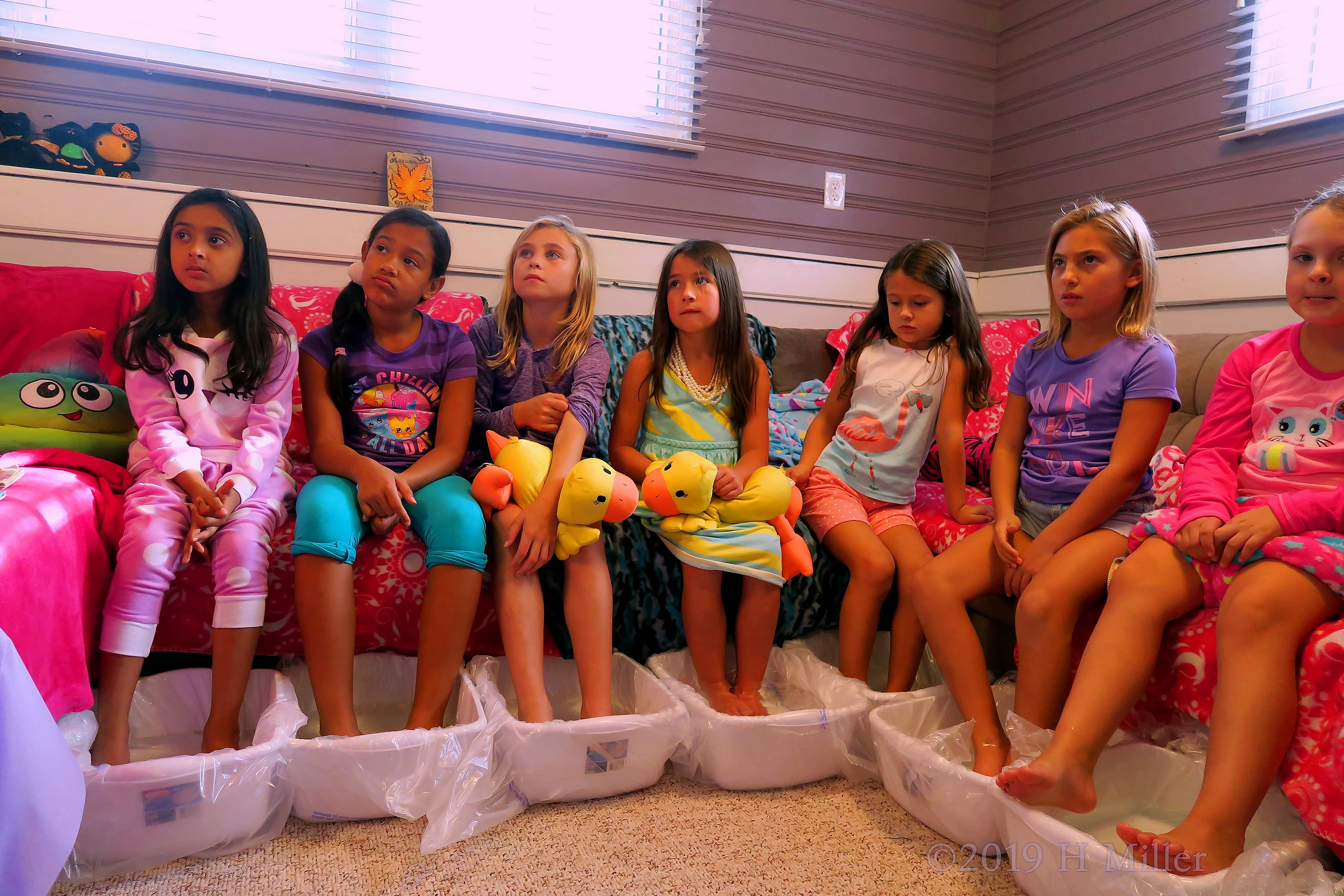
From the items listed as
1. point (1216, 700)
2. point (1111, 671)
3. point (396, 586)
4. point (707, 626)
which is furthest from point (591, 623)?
point (1216, 700)

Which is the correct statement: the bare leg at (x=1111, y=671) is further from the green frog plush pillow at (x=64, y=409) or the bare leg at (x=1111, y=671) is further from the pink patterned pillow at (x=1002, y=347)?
the green frog plush pillow at (x=64, y=409)

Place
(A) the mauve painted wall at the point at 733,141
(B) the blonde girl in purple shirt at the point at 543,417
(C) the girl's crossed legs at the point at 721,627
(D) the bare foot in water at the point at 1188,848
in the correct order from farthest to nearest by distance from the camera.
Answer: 1. (A) the mauve painted wall at the point at 733,141
2. (C) the girl's crossed legs at the point at 721,627
3. (B) the blonde girl in purple shirt at the point at 543,417
4. (D) the bare foot in water at the point at 1188,848

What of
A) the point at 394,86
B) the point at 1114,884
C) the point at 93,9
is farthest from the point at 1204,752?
the point at 93,9

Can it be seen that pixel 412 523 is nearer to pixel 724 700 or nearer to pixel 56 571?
pixel 56 571

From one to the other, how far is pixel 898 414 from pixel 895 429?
0.11 feet

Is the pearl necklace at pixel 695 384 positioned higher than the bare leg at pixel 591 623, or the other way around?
the pearl necklace at pixel 695 384

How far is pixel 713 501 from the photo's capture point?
59.6 inches

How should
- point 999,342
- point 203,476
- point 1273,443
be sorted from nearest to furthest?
point 1273,443 → point 203,476 → point 999,342

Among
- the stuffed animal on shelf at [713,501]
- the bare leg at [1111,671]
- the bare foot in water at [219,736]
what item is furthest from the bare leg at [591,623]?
the bare leg at [1111,671]

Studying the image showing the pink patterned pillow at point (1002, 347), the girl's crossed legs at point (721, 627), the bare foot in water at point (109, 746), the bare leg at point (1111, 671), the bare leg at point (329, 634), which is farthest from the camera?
the pink patterned pillow at point (1002, 347)

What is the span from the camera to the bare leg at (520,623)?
1.33 metres

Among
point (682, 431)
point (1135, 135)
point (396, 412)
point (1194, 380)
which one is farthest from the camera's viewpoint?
point (1135, 135)

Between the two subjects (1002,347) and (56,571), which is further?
(1002,347)

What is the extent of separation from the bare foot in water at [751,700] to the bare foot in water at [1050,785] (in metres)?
0.41
